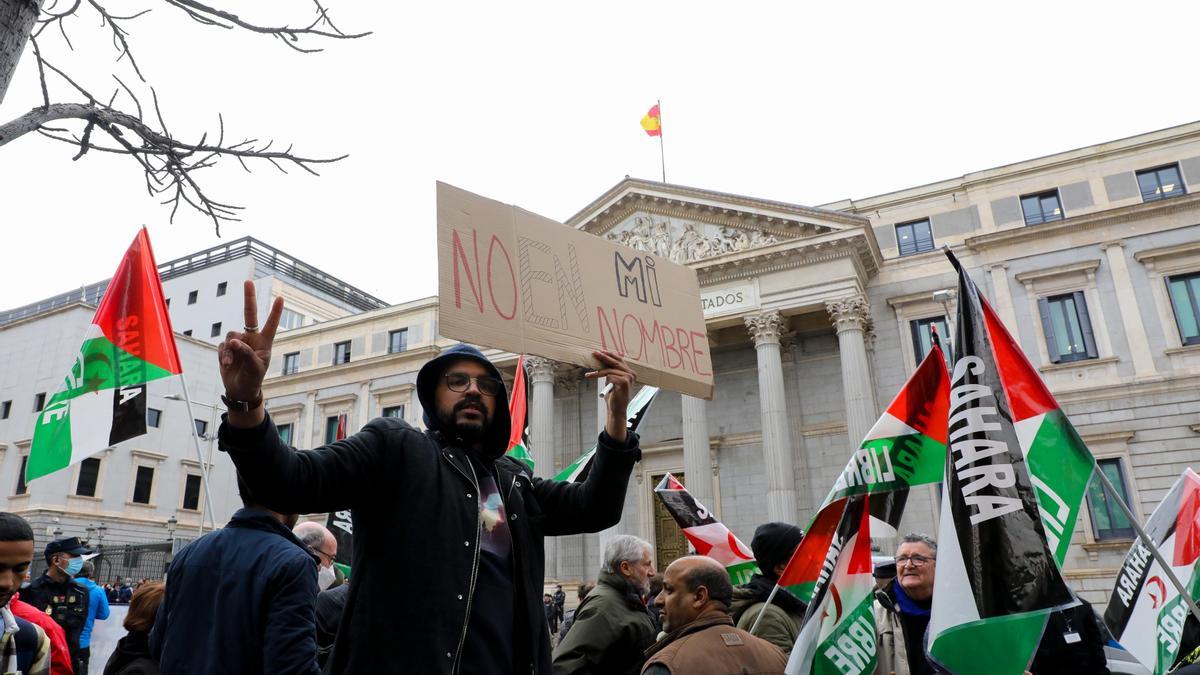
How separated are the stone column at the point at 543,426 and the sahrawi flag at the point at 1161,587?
75.7 feet

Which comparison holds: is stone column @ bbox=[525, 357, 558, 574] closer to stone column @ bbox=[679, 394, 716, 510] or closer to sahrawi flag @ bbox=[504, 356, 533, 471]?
stone column @ bbox=[679, 394, 716, 510]

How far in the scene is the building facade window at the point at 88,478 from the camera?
3934 cm

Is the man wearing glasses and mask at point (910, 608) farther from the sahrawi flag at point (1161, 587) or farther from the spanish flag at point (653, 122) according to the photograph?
the spanish flag at point (653, 122)

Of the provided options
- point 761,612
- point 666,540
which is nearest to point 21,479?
point 666,540

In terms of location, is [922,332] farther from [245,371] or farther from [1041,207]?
[245,371]

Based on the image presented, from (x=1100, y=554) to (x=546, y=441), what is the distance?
17.5m

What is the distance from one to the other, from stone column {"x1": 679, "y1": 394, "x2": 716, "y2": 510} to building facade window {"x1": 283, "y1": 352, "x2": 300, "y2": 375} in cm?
2227

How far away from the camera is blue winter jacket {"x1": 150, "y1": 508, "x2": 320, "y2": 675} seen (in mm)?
3113

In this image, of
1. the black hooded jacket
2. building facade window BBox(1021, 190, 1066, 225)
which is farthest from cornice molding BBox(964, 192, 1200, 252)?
the black hooded jacket

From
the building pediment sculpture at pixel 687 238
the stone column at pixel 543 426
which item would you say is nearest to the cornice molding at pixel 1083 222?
the building pediment sculpture at pixel 687 238

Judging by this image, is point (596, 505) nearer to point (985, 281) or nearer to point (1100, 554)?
point (1100, 554)

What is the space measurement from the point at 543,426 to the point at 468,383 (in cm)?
2656

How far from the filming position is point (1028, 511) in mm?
3754

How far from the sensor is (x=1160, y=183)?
2453cm
